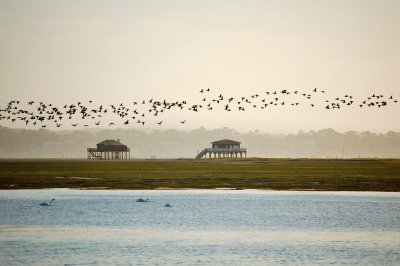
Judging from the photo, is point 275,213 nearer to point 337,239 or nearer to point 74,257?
point 337,239

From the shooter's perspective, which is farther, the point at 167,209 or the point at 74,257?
the point at 167,209

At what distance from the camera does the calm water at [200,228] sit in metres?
41.7

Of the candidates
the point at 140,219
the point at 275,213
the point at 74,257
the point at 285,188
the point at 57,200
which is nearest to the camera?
the point at 74,257

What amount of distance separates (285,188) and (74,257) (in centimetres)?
5733

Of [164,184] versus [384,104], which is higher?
[384,104]

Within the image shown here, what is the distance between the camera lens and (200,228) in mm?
57125

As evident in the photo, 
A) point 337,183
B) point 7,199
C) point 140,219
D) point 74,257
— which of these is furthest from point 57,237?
point 337,183

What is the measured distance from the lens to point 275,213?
69.7 meters

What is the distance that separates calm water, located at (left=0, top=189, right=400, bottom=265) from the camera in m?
41.7

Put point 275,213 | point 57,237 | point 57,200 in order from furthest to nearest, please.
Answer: point 57,200 < point 275,213 < point 57,237

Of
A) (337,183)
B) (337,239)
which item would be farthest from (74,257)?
(337,183)

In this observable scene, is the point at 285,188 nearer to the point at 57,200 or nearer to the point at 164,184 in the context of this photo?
the point at 164,184

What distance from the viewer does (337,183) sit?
3957 inches

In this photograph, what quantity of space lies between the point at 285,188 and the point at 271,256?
52.9m
